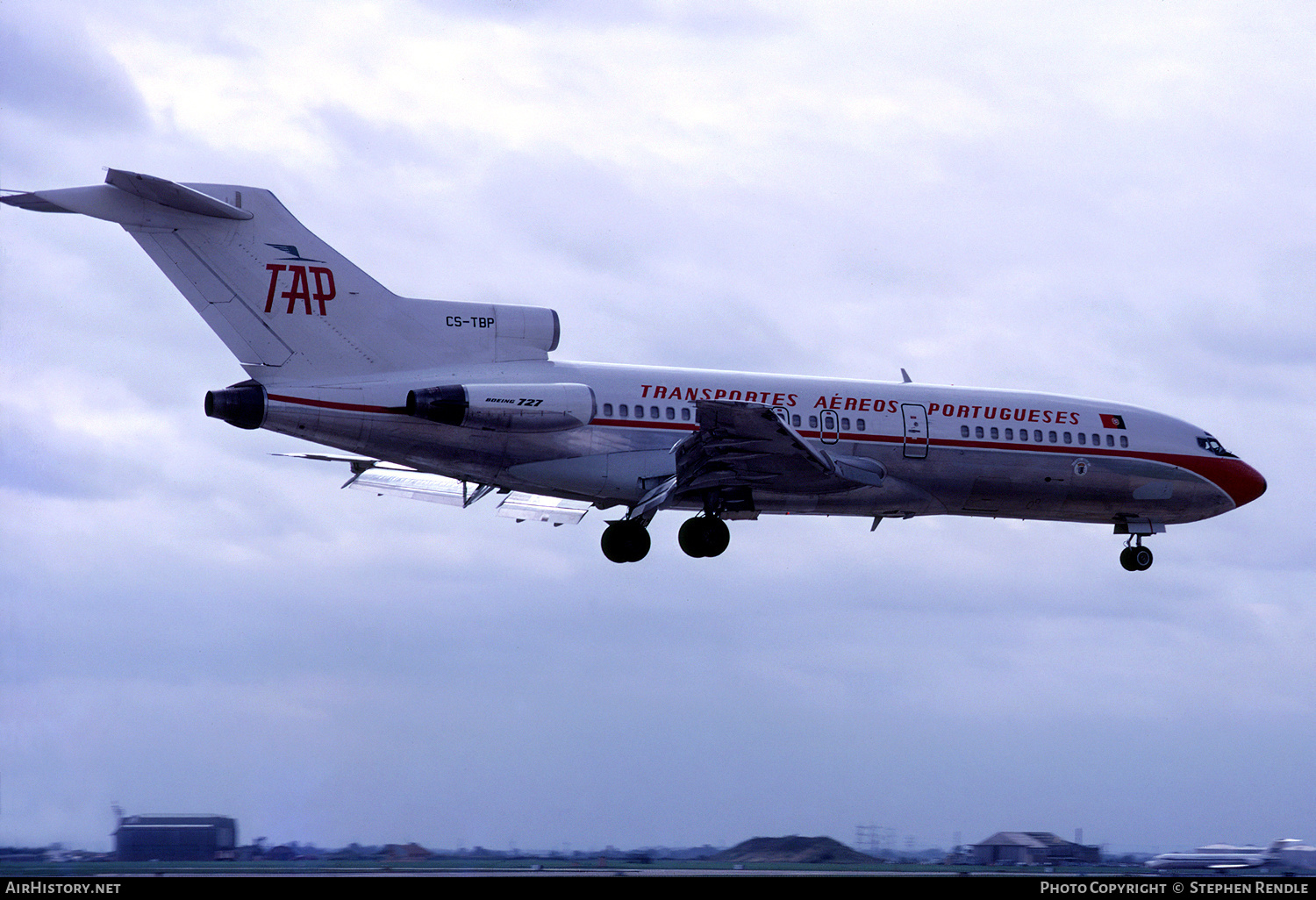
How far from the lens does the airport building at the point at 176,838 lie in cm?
2731

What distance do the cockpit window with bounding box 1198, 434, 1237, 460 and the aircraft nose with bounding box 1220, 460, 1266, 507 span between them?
24cm

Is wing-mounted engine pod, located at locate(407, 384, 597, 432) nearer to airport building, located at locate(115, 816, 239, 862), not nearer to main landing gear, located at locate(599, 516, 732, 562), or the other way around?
main landing gear, located at locate(599, 516, 732, 562)

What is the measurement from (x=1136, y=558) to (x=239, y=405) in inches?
735

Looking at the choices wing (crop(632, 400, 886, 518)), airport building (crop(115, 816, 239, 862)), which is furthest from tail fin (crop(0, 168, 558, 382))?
airport building (crop(115, 816, 239, 862))

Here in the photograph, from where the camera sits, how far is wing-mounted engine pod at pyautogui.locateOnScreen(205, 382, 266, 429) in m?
26.0

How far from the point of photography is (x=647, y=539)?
30.6 m

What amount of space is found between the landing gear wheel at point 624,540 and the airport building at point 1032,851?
8.57 metres

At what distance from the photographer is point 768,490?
97.1ft

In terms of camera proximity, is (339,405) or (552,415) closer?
(339,405)

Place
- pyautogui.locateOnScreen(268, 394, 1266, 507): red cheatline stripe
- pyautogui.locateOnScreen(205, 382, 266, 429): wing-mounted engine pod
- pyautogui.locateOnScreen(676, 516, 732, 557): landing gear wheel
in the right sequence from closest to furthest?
pyautogui.locateOnScreen(205, 382, 266, 429): wing-mounted engine pod < pyautogui.locateOnScreen(268, 394, 1266, 507): red cheatline stripe < pyautogui.locateOnScreen(676, 516, 732, 557): landing gear wheel

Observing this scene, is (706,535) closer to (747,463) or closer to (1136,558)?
(747,463)

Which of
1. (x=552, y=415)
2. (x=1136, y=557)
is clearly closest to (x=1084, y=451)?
(x=1136, y=557)

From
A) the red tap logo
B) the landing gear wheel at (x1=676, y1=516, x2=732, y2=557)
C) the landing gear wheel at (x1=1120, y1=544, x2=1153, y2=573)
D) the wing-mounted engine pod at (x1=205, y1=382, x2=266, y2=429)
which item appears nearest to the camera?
the wing-mounted engine pod at (x1=205, y1=382, x2=266, y2=429)
